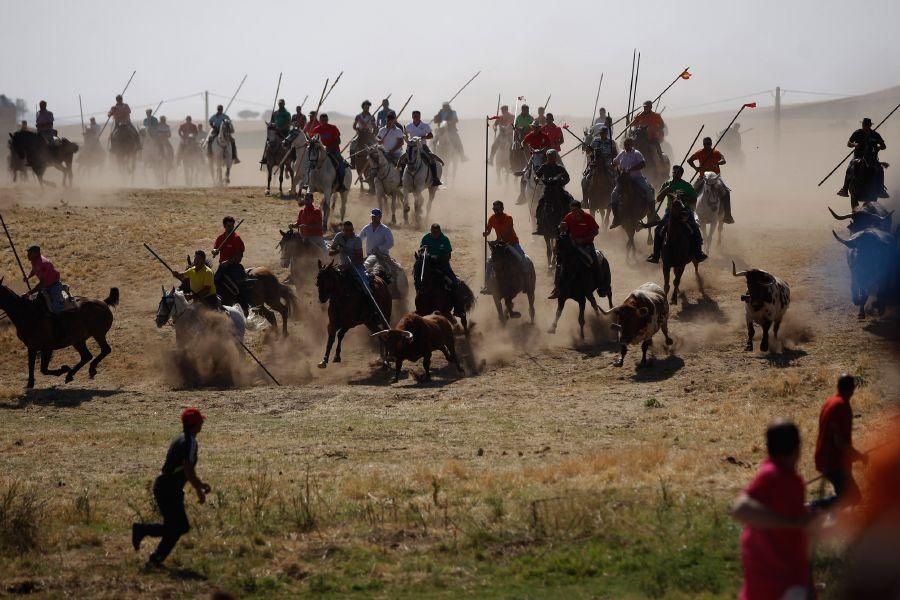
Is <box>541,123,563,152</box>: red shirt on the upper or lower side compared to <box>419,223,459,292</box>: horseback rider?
upper

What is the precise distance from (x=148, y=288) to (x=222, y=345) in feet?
25.4

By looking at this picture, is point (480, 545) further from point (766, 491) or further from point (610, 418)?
point (610, 418)

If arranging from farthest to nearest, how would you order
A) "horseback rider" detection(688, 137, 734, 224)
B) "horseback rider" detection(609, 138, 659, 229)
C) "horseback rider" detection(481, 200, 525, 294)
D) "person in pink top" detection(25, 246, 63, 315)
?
"horseback rider" detection(688, 137, 734, 224) < "horseback rider" detection(609, 138, 659, 229) < "horseback rider" detection(481, 200, 525, 294) < "person in pink top" detection(25, 246, 63, 315)

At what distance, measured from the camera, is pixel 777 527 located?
7160 millimetres

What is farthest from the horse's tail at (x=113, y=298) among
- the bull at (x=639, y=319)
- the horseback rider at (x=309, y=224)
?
the bull at (x=639, y=319)

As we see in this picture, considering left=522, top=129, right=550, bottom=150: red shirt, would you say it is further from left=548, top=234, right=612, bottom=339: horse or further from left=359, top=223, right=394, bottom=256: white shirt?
left=548, top=234, right=612, bottom=339: horse

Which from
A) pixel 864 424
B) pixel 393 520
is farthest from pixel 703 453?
pixel 393 520

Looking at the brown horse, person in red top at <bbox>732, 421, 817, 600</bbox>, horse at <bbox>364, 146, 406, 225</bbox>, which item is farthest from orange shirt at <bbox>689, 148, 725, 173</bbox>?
person in red top at <bbox>732, 421, 817, 600</bbox>

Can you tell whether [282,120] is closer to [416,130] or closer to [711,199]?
[416,130]

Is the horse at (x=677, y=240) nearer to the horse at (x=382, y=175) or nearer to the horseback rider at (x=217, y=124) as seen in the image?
the horse at (x=382, y=175)

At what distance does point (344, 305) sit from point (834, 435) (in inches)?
550

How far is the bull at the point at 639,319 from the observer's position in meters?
22.1

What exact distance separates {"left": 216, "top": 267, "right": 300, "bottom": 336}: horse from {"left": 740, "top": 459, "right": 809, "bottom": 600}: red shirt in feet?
63.5

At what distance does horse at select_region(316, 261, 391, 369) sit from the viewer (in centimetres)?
2352
